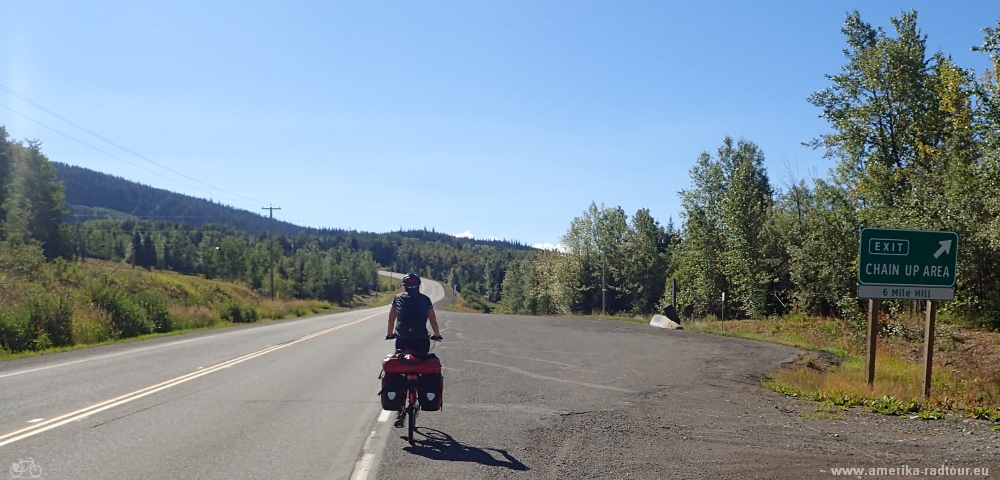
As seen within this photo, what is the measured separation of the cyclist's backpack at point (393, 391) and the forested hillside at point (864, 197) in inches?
774

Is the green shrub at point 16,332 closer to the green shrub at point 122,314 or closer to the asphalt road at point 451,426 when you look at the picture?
the asphalt road at point 451,426

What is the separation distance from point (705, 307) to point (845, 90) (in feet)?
88.0

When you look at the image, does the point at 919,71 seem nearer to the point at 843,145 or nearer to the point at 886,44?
the point at 886,44

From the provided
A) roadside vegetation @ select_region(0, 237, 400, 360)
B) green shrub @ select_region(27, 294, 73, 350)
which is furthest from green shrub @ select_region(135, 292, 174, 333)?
green shrub @ select_region(27, 294, 73, 350)

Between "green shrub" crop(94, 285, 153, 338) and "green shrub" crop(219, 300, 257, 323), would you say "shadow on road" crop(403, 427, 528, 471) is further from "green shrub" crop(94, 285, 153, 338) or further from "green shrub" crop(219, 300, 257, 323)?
"green shrub" crop(219, 300, 257, 323)

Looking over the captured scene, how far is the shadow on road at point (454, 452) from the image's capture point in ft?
23.6

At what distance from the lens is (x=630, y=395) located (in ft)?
39.1

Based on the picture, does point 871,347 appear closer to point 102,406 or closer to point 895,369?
point 895,369

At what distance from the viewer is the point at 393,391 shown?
829 cm

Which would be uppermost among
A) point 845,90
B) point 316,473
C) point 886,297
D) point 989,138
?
point 845,90

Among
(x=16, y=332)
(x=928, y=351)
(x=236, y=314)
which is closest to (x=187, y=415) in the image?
(x=928, y=351)

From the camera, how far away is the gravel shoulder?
713 cm

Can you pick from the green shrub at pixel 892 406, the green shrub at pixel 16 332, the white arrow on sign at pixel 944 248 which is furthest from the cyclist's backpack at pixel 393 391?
the green shrub at pixel 16 332

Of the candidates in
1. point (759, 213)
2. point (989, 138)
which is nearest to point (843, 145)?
point (989, 138)
